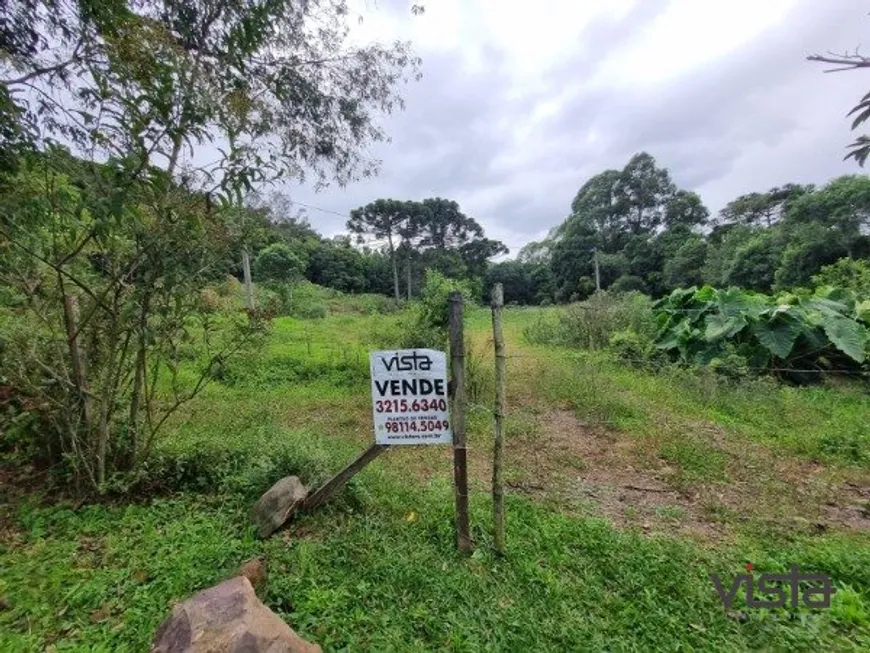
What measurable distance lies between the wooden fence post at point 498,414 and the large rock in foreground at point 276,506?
50.8 inches

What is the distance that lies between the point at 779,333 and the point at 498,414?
6630mm

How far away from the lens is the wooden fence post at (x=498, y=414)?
238 cm

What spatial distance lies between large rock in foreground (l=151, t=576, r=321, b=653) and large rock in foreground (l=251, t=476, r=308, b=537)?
857 mm

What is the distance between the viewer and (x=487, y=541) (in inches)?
104

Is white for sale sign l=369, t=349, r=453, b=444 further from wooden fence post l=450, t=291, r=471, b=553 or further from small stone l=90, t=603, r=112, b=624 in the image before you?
small stone l=90, t=603, r=112, b=624

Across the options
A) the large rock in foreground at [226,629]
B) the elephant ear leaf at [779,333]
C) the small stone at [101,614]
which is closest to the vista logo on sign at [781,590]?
the large rock in foreground at [226,629]

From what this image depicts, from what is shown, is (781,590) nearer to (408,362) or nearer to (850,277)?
(408,362)

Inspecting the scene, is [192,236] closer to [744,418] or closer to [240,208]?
[240,208]

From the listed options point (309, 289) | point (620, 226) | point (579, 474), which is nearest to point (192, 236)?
point (579, 474)

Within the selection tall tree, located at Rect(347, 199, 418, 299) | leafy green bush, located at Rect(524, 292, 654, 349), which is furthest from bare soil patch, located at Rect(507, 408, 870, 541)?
tall tree, located at Rect(347, 199, 418, 299)

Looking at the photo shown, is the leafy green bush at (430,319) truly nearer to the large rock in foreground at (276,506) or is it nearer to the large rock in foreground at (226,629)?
the large rock in foreground at (276,506)

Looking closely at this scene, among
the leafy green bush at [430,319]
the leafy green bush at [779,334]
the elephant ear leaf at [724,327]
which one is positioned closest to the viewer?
the leafy green bush at [430,319]

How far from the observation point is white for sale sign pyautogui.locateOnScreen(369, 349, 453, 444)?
7.81ft

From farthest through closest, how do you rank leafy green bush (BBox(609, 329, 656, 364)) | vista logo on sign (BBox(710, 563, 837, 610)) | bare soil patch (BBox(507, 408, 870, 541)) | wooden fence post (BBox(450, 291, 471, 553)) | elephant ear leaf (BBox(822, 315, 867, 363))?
1. leafy green bush (BBox(609, 329, 656, 364))
2. elephant ear leaf (BBox(822, 315, 867, 363))
3. bare soil patch (BBox(507, 408, 870, 541))
4. wooden fence post (BBox(450, 291, 471, 553))
5. vista logo on sign (BBox(710, 563, 837, 610))
